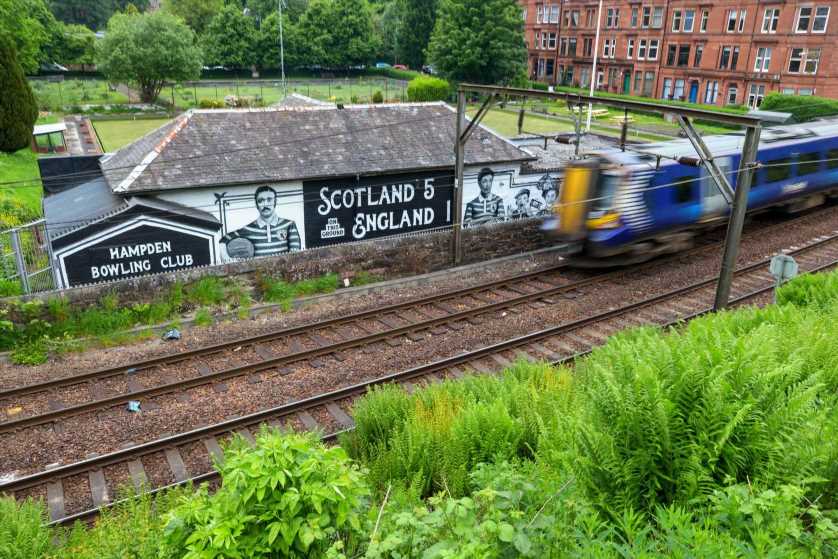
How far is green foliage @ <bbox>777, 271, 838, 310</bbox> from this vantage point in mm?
10992

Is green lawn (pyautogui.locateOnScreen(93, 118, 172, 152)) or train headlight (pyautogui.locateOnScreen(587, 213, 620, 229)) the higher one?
train headlight (pyautogui.locateOnScreen(587, 213, 620, 229))

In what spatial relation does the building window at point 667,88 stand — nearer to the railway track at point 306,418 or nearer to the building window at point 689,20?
the building window at point 689,20

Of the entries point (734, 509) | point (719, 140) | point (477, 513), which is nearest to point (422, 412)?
point (477, 513)

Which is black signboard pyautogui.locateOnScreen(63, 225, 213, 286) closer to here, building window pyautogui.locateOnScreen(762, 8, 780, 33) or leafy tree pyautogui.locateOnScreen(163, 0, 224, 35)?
building window pyautogui.locateOnScreen(762, 8, 780, 33)

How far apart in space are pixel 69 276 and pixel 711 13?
53163 millimetres

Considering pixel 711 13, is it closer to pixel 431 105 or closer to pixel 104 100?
pixel 431 105

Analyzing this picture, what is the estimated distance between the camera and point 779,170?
64.2 ft

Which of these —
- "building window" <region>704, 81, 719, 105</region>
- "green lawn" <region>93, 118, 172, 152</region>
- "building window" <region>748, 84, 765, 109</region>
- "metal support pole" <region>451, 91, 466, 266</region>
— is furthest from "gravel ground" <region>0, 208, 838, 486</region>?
"building window" <region>704, 81, 719, 105</region>

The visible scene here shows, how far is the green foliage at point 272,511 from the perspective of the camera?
13.5 feet

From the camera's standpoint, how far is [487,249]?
62.2ft

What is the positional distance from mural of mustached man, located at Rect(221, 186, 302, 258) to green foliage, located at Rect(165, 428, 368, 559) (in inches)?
543

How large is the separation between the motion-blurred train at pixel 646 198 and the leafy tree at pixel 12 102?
25.5 m

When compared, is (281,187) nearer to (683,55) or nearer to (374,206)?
(374,206)

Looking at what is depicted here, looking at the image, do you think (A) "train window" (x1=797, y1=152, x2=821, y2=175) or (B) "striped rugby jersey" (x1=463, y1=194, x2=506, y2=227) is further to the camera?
(B) "striped rugby jersey" (x1=463, y1=194, x2=506, y2=227)
